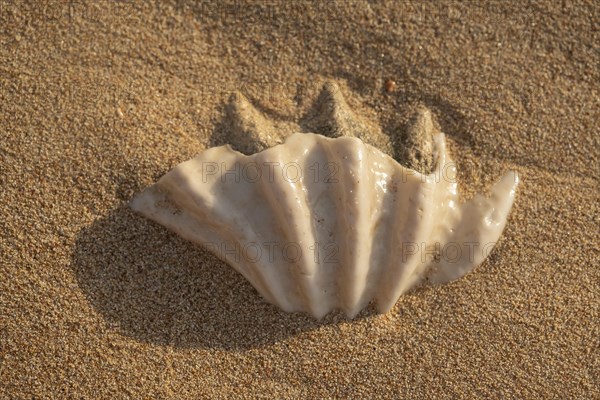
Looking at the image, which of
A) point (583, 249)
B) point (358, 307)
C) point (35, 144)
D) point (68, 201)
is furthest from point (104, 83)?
point (583, 249)

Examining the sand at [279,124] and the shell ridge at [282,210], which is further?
the sand at [279,124]

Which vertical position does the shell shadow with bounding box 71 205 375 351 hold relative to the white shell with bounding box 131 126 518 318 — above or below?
below

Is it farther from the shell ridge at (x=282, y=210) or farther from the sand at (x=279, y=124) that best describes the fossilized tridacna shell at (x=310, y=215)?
the sand at (x=279, y=124)

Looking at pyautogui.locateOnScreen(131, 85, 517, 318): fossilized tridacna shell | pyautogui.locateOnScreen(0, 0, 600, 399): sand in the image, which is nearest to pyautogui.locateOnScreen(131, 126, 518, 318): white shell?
pyautogui.locateOnScreen(131, 85, 517, 318): fossilized tridacna shell

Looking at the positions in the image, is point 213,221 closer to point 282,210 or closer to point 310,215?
point 282,210

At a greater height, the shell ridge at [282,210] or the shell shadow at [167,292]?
the shell ridge at [282,210]

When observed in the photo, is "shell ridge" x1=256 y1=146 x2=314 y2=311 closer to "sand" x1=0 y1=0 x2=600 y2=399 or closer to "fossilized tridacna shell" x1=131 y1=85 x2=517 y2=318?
"fossilized tridacna shell" x1=131 y1=85 x2=517 y2=318

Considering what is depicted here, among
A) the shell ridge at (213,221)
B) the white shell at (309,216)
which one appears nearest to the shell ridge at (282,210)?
the white shell at (309,216)

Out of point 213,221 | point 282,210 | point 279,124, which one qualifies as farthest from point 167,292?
point 279,124

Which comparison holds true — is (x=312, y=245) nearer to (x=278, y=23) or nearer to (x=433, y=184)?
(x=433, y=184)
